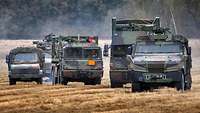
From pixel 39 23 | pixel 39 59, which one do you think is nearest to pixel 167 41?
pixel 39 59

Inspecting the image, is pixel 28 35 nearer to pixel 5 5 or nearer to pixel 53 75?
pixel 5 5

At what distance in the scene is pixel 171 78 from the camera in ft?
73.2

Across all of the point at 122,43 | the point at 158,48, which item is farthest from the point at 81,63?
the point at 158,48

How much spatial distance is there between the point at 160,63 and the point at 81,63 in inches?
305

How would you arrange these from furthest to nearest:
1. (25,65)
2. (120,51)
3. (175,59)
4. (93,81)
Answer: (93,81), (25,65), (120,51), (175,59)

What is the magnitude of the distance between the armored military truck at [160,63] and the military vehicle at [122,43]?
1932 millimetres

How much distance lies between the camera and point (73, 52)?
2977cm

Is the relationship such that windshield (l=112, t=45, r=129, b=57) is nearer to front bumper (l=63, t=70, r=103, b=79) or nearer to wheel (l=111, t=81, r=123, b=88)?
wheel (l=111, t=81, r=123, b=88)

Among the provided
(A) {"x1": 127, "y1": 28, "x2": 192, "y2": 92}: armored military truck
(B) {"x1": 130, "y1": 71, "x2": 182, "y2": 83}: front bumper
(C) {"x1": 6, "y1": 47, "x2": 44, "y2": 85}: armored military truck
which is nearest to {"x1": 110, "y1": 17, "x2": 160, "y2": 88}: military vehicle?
(A) {"x1": 127, "y1": 28, "x2": 192, "y2": 92}: armored military truck

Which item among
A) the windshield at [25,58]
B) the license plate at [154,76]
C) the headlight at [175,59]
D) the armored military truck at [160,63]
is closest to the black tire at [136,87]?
the armored military truck at [160,63]

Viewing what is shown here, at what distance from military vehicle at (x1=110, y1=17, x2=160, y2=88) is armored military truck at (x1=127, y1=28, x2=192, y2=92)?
1.93 metres

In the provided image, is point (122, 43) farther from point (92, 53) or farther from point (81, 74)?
point (81, 74)

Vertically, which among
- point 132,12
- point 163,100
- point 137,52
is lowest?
point 163,100

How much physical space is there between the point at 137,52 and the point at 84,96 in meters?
3.46
